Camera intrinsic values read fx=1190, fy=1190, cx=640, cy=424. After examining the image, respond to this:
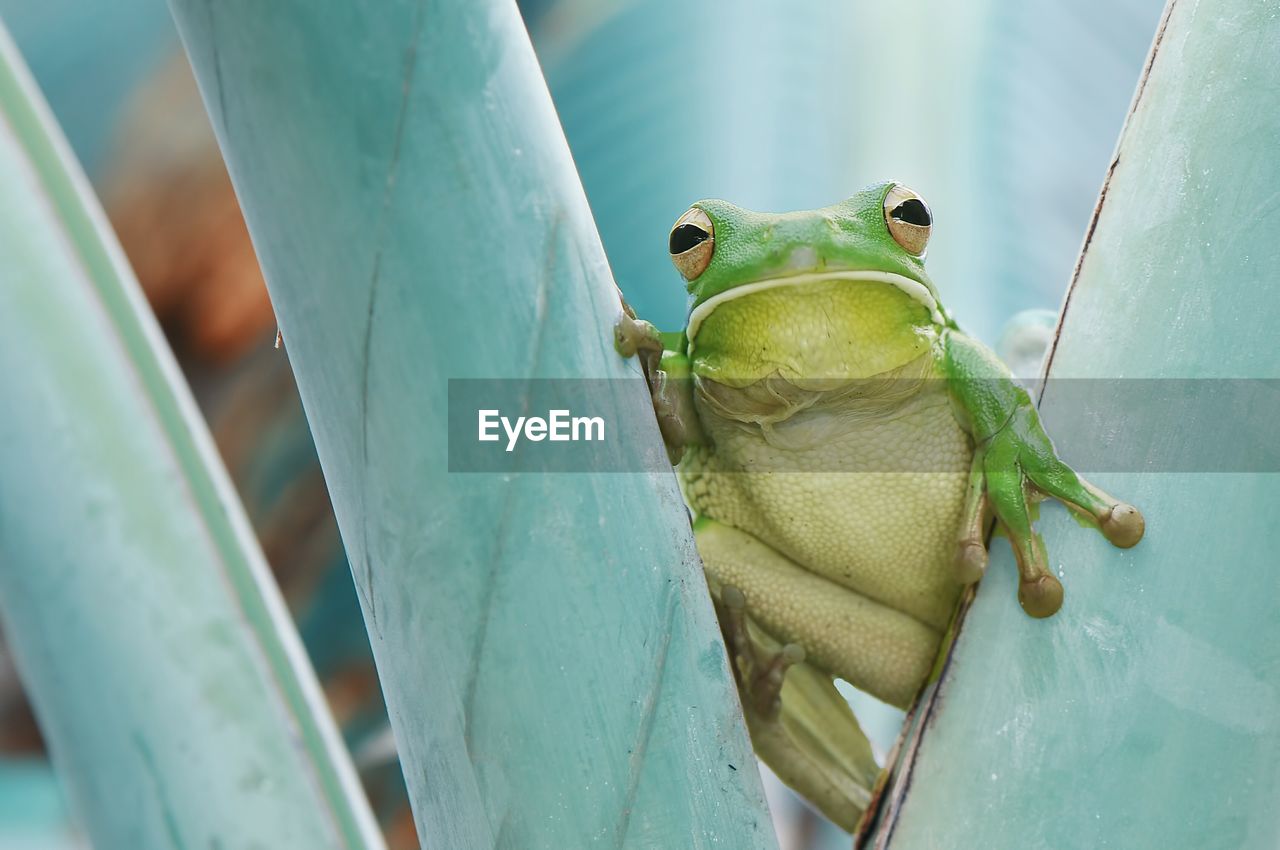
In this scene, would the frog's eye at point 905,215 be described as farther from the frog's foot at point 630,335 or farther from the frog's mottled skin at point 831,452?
the frog's foot at point 630,335

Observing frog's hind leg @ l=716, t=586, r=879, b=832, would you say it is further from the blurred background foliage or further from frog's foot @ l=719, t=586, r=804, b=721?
the blurred background foliage

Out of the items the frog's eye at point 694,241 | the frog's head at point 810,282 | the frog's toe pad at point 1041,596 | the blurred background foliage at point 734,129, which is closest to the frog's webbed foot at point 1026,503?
the frog's toe pad at point 1041,596

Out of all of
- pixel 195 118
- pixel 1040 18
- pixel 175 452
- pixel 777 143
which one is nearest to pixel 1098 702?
pixel 175 452

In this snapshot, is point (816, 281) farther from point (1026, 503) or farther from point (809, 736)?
point (809, 736)

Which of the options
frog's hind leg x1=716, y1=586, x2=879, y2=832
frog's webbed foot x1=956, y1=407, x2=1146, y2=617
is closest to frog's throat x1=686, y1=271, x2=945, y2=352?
frog's webbed foot x1=956, y1=407, x2=1146, y2=617

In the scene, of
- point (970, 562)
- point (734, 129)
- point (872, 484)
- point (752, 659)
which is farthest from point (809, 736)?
point (734, 129)

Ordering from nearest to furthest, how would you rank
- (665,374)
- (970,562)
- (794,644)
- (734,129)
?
(970,562) < (665,374) < (794,644) < (734,129)
